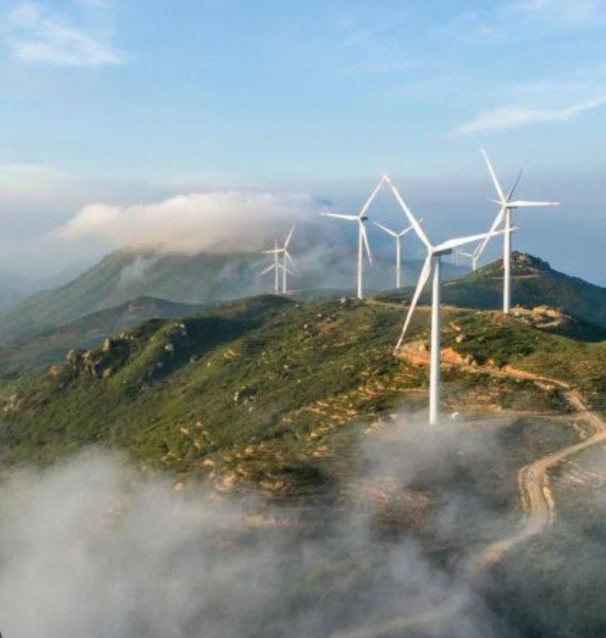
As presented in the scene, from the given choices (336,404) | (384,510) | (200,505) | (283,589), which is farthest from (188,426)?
(283,589)

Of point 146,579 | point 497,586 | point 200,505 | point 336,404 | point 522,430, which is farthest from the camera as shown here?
point 336,404

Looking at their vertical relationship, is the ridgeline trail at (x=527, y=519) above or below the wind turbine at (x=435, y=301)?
below

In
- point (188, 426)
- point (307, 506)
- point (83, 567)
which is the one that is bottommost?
point (188, 426)

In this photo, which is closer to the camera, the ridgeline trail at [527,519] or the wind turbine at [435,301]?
the ridgeline trail at [527,519]

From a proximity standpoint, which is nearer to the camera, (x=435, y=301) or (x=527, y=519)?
(x=527, y=519)

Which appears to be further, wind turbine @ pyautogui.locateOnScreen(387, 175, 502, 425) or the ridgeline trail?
wind turbine @ pyautogui.locateOnScreen(387, 175, 502, 425)

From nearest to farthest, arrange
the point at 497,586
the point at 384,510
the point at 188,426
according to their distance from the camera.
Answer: the point at 497,586
the point at 384,510
the point at 188,426

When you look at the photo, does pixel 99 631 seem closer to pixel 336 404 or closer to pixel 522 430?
pixel 522 430

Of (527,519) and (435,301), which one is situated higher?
(435,301)
